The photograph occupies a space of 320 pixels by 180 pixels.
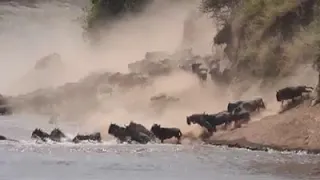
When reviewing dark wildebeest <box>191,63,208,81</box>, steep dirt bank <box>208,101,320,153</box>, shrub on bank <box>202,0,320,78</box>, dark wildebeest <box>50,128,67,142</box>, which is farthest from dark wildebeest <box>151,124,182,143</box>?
dark wildebeest <box>191,63,208,81</box>

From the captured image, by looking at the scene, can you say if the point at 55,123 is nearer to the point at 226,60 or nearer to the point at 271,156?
the point at 226,60

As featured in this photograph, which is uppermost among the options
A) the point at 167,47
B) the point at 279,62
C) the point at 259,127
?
the point at 167,47

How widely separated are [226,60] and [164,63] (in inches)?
204

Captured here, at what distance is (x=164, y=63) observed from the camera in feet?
166

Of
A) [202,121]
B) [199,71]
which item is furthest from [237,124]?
[199,71]

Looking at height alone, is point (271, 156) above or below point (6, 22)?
below

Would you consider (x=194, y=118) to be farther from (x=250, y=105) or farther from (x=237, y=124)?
(x=250, y=105)

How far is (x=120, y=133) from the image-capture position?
33.9 meters

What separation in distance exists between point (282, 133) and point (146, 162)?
6.19 metres

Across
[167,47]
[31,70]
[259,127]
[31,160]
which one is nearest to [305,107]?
[259,127]

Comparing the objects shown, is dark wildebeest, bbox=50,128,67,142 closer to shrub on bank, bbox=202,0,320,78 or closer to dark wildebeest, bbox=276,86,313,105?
dark wildebeest, bbox=276,86,313,105

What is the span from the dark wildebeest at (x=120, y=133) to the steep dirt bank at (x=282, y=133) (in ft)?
10.3

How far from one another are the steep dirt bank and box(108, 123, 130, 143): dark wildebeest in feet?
10.3

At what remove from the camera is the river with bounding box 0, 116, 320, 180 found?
924 inches
